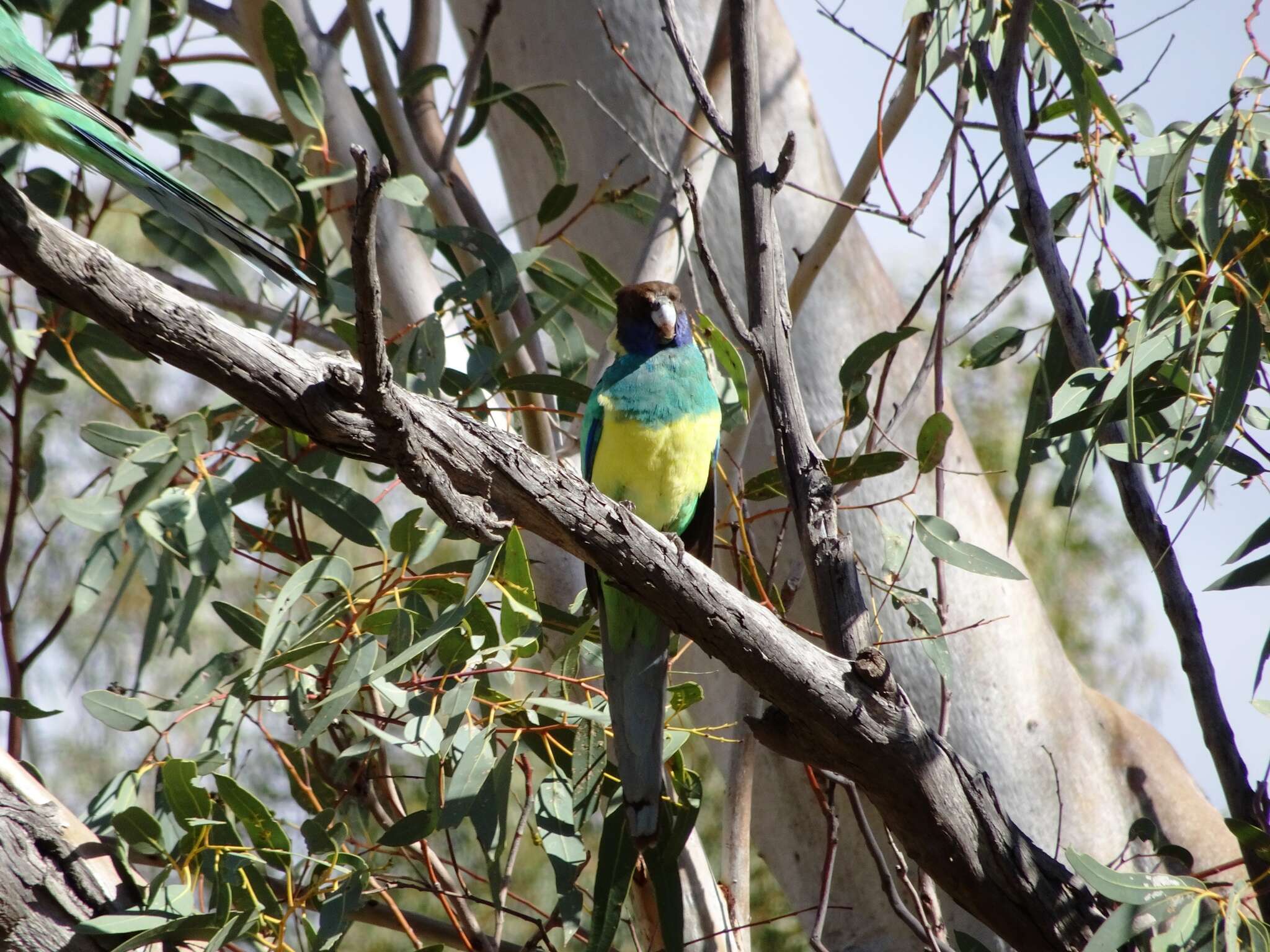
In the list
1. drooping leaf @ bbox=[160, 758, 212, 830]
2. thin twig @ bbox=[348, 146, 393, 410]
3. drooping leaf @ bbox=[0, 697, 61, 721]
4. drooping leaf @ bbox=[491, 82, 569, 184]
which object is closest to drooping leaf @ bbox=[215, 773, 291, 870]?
drooping leaf @ bbox=[160, 758, 212, 830]

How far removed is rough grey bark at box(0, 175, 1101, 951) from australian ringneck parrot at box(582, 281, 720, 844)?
0.38 metres

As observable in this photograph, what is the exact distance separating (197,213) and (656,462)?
3.63 ft

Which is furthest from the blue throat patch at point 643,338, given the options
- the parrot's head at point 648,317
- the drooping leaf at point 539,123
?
the drooping leaf at point 539,123

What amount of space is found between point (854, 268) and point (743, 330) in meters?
1.38

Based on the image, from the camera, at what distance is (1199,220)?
1.79m

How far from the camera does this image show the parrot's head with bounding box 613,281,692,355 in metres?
2.53

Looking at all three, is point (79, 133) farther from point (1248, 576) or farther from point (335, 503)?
point (1248, 576)

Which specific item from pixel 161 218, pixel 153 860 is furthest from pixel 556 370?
pixel 153 860

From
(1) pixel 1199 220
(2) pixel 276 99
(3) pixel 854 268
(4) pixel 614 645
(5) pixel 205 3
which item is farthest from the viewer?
(3) pixel 854 268

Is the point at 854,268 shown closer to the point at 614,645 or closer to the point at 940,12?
the point at 940,12

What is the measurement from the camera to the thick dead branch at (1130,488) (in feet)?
6.01

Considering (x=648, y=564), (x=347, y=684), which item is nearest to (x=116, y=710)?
(x=347, y=684)

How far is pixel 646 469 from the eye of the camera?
94.4 inches

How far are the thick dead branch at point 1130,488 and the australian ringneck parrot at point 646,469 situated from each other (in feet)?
2.44
